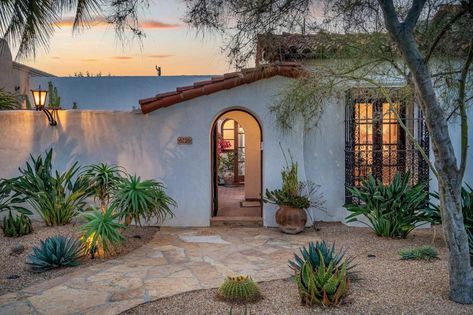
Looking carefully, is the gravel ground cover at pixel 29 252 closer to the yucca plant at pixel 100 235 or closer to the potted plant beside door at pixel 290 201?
the yucca plant at pixel 100 235

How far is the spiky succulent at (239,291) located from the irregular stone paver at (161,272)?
61cm

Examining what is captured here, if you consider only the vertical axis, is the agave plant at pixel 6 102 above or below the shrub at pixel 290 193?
above

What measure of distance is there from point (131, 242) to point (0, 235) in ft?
9.32

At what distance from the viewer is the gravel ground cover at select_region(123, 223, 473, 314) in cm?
539

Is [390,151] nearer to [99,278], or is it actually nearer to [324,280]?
[324,280]

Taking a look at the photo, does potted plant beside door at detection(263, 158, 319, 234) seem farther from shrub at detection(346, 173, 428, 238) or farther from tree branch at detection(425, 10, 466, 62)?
tree branch at detection(425, 10, 466, 62)

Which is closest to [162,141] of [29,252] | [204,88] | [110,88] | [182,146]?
[182,146]

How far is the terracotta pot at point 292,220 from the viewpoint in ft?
32.4

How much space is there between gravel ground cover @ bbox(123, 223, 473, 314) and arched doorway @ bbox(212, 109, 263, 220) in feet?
15.1

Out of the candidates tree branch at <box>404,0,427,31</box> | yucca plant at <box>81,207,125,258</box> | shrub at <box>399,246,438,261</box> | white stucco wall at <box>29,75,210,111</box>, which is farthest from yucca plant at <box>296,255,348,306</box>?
white stucco wall at <box>29,75,210,111</box>

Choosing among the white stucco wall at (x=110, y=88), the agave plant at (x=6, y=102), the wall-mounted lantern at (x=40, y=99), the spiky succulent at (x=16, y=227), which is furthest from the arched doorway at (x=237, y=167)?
the agave plant at (x=6, y=102)

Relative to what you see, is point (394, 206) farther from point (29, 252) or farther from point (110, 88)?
point (110, 88)

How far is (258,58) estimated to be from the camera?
6.79 m

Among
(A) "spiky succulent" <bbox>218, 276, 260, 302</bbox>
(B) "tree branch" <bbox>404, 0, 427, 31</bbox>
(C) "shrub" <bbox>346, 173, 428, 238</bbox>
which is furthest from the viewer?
(C) "shrub" <bbox>346, 173, 428, 238</bbox>
